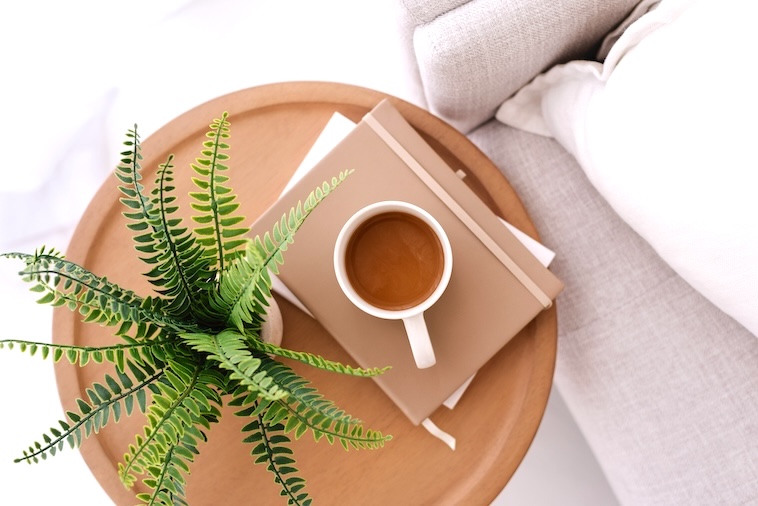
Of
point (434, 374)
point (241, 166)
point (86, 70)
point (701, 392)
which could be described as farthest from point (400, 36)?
point (86, 70)

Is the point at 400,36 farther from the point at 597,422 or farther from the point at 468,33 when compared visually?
the point at 597,422

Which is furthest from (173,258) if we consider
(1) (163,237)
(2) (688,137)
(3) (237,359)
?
(2) (688,137)

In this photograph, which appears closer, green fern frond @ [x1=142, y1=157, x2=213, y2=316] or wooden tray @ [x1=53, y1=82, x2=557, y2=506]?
green fern frond @ [x1=142, y1=157, x2=213, y2=316]

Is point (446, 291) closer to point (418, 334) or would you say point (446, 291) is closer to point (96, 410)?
point (418, 334)

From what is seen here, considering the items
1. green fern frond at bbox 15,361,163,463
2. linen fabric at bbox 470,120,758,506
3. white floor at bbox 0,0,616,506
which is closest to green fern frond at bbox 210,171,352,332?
green fern frond at bbox 15,361,163,463

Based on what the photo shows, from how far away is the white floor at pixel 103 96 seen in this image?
3.66 ft

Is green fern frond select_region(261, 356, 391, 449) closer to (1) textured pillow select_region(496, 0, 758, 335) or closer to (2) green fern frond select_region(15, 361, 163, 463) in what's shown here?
(2) green fern frond select_region(15, 361, 163, 463)

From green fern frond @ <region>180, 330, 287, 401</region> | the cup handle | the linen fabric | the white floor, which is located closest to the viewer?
green fern frond @ <region>180, 330, 287, 401</region>

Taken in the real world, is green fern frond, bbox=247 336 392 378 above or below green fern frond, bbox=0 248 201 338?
below

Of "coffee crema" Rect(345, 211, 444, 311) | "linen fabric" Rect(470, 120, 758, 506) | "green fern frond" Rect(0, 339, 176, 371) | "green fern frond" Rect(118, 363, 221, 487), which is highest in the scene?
"green fern frond" Rect(0, 339, 176, 371)

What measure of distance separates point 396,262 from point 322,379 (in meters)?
0.20

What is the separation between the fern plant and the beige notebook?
161 mm

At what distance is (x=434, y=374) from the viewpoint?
0.70 metres

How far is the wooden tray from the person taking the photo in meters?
0.72
